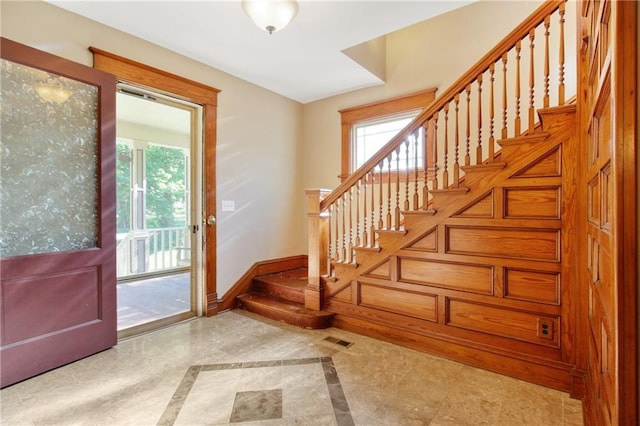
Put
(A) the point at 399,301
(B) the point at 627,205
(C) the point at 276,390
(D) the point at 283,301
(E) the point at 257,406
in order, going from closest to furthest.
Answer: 1. (B) the point at 627,205
2. (E) the point at 257,406
3. (C) the point at 276,390
4. (A) the point at 399,301
5. (D) the point at 283,301

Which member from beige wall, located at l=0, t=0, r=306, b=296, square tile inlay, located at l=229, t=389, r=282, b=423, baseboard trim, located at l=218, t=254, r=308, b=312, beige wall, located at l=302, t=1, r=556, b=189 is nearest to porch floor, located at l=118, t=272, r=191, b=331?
baseboard trim, located at l=218, t=254, r=308, b=312

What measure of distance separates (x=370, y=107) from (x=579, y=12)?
228cm

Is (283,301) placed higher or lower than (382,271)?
lower

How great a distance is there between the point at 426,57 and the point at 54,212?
13.3 feet

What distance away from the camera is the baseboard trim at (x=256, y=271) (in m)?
3.64

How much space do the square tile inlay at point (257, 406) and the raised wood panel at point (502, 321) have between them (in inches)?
57.7

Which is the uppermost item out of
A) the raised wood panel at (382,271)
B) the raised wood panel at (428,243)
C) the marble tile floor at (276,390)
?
the raised wood panel at (428,243)

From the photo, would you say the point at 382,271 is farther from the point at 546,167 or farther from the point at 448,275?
the point at 546,167

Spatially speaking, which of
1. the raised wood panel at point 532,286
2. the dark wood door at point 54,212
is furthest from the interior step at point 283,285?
the raised wood panel at point 532,286

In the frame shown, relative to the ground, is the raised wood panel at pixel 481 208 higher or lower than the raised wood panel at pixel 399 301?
higher

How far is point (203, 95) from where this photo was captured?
335 cm

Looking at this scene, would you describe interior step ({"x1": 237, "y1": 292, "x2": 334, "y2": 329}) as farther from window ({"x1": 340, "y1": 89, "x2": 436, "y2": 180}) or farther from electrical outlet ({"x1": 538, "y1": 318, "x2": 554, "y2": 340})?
window ({"x1": 340, "y1": 89, "x2": 436, "y2": 180})

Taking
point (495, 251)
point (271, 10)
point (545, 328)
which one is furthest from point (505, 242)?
point (271, 10)

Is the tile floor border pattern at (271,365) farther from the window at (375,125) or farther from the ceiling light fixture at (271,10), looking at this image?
the ceiling light fixture at (271,10)
